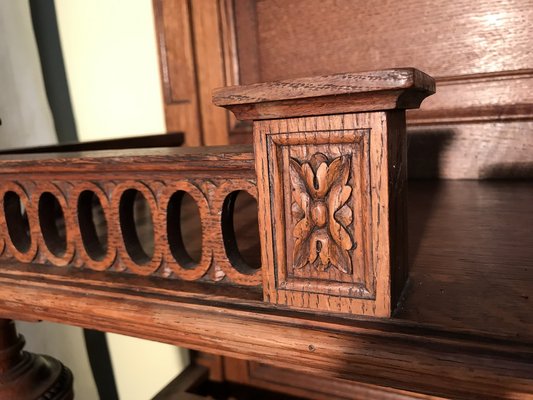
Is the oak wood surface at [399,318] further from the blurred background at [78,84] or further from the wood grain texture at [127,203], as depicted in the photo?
the blurred background at [78,84]

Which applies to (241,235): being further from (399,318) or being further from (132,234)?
(399,318)

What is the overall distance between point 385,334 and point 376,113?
19cm

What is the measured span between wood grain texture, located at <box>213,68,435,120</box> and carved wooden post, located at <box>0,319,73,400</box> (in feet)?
2.05

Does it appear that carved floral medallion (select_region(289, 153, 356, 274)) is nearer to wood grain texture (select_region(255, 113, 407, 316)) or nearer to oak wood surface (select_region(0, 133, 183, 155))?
wood grain texture (select_region(255, 113, 407, 316))

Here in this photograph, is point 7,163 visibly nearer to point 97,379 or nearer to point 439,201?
point 439,201


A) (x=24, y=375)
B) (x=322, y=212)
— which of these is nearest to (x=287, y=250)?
(x=322, y=212)

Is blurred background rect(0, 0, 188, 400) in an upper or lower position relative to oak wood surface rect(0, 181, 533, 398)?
upper

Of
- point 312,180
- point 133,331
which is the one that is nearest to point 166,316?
point 133,331

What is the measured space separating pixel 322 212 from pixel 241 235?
32 centimetres

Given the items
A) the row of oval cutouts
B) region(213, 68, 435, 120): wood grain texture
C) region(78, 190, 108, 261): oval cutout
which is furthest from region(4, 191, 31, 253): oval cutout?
region(213, 68, 435, 120): wood grain texture

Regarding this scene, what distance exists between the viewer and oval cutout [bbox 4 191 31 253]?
69 centimetres

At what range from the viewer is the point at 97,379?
1508 millimetres

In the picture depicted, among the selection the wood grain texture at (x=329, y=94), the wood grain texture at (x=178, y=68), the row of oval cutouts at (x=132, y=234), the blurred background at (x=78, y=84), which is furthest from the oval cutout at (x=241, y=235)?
the blurred background at (x=78, y=84)

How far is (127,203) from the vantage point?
61cm
